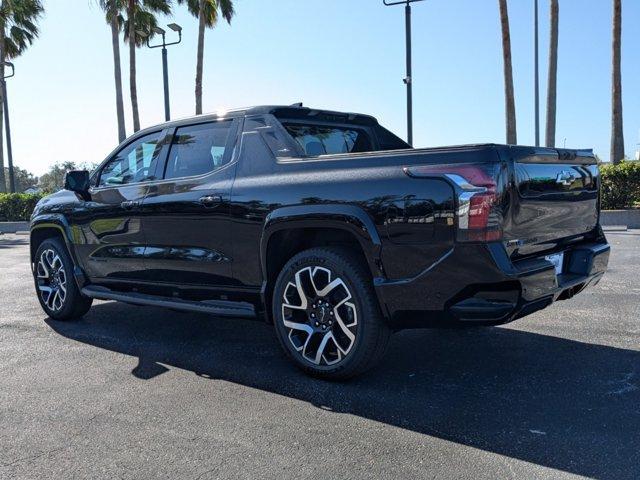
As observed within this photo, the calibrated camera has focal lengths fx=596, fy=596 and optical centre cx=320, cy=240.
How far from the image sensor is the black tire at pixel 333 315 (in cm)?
362

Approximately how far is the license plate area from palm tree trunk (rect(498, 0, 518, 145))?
14702 millimetres

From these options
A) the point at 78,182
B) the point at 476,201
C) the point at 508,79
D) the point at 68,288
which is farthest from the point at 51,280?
the point at 508,79

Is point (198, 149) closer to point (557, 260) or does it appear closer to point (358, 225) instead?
point (358, 225)

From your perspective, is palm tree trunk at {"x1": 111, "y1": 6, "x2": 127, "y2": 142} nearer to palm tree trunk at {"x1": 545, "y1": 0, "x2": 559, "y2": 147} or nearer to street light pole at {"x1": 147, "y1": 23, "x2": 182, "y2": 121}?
street light pole at {"x1": 147, "y1": 23, "x2": 182, "y2": 121}

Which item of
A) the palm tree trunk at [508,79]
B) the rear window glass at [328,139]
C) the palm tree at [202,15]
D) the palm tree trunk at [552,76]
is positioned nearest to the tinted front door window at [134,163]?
the rear window glass at [328,139]

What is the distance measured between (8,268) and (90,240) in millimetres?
6011

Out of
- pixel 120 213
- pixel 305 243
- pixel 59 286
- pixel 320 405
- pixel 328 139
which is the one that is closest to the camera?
pixel 320 405

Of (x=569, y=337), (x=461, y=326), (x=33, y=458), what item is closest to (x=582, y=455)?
(x=461, y=326)

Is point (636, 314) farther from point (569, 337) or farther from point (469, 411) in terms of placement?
point (469, 411)

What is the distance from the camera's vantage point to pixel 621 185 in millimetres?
16047

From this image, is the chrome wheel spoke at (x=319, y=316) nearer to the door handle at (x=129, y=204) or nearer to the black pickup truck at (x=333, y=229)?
the black pickup truck at (x=333, y=229)

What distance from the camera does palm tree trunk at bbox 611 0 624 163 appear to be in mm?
17750

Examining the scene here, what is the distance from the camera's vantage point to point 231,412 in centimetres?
343

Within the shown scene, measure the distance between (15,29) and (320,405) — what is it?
36.1 metres
